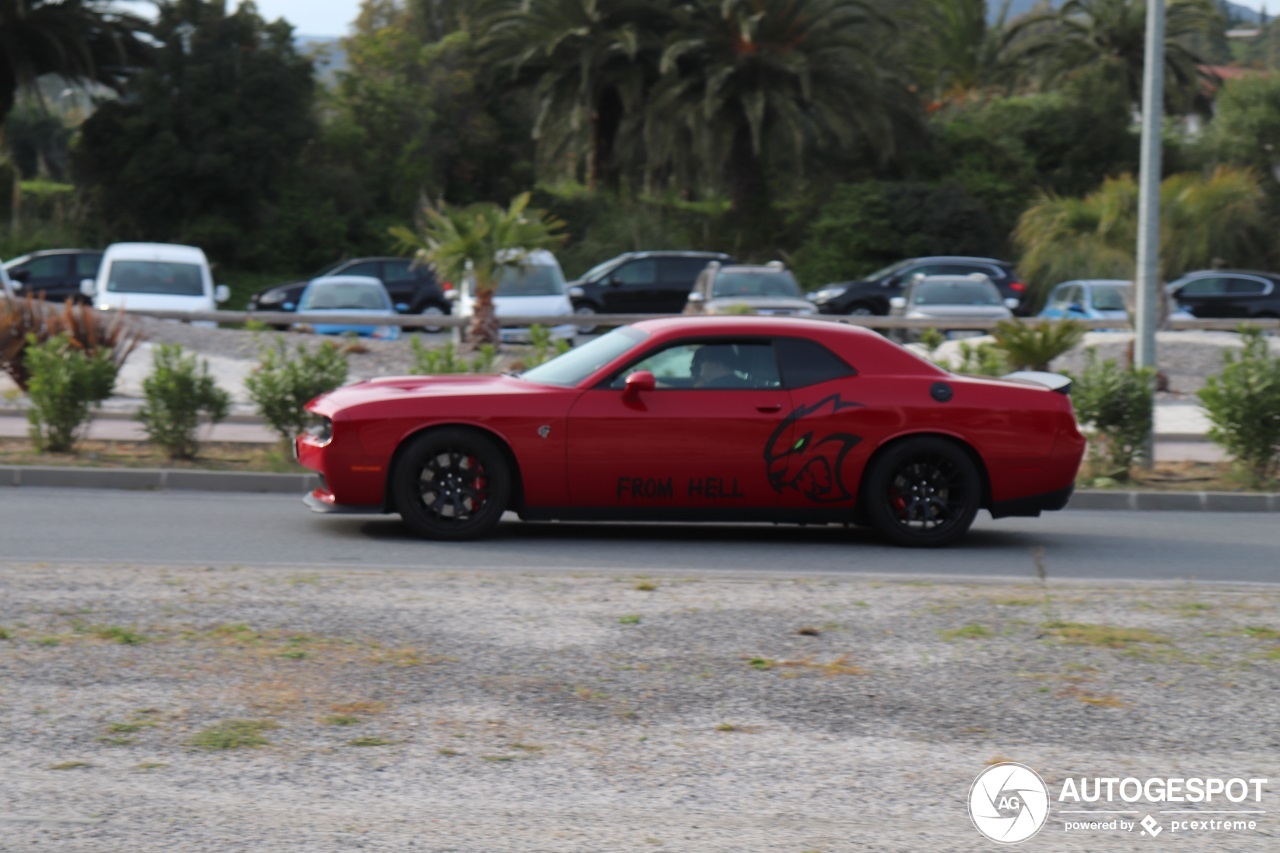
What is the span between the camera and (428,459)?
10.3m

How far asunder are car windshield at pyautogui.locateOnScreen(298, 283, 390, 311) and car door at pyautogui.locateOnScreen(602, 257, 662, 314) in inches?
268

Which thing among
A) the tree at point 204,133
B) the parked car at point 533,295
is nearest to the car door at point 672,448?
the parked car at point 533,295

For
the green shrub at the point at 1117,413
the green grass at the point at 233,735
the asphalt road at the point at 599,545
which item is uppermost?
the green shrub at the point at 1117,413

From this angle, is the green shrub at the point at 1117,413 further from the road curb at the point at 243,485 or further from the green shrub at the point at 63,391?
the green shrub at the point at 63,391

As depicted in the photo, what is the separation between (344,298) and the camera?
2955 cm

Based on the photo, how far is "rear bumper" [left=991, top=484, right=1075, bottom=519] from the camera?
420 inches

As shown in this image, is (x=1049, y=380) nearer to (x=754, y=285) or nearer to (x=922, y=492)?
(x=922, y=492)

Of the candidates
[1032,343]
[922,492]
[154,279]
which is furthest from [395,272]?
[922,492]

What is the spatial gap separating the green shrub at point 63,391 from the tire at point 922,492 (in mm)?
7181

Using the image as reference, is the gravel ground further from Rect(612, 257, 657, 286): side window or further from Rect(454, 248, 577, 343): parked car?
Rect(612, 257, 657, 286): side window

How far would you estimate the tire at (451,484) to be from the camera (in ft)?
33.7

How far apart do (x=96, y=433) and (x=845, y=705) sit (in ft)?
38.8

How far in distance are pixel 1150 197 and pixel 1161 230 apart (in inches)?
710

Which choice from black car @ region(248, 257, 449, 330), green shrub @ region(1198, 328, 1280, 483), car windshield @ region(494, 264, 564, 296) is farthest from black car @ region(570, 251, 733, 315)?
green shrub @ region(1198, 328, 1280, 483)
